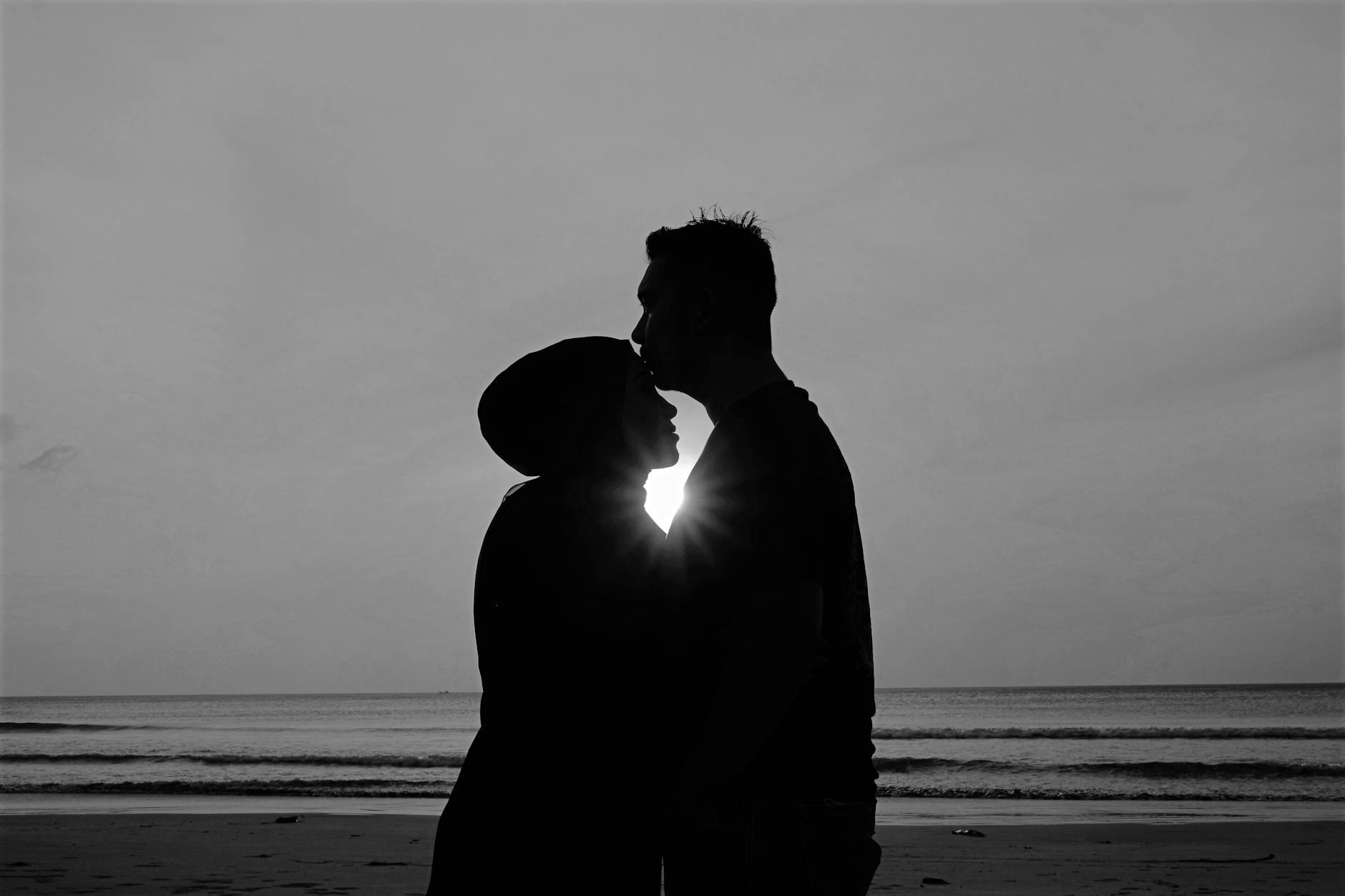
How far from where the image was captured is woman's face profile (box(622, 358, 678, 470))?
2.54 meters

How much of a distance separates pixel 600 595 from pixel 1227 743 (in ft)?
84.0

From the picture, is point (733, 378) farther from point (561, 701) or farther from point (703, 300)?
point (561, 701)

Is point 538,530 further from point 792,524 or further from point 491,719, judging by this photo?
point 792,524

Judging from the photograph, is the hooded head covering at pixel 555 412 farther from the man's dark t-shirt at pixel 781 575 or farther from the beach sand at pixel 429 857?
the beach sand at pixel 429 857

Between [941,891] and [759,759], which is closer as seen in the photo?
[759,759]

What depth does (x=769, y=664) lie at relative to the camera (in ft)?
6.32

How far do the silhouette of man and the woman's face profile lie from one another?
0.33 metres

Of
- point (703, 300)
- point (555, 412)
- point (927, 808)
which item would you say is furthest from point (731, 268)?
point (927, 808)

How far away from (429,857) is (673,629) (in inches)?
299

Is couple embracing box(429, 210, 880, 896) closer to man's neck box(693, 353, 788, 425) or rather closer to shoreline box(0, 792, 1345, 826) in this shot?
man's neck box(693, 353, 788, 425)

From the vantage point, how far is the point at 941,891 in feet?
24.5

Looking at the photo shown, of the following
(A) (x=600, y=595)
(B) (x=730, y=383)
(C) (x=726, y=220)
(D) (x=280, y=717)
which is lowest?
(D) (x=280, y=717)

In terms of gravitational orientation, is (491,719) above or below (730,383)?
below

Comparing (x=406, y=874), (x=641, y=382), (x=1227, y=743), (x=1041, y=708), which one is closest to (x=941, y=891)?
(x=406, y=874)
